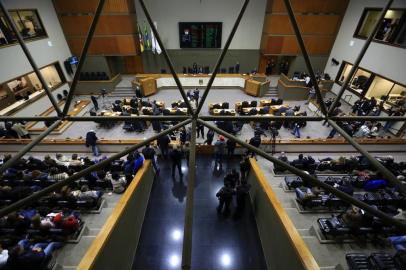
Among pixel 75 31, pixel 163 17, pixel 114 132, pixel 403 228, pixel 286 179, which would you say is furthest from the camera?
pixel 163 17

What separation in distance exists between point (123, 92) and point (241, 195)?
41.9ft

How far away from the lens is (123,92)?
619 inches

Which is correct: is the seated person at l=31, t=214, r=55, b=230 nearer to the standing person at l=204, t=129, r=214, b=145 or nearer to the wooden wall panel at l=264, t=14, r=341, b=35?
the standing person at l=204, t=129, r=214, b=145

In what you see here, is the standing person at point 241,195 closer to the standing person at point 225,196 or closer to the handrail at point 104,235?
the standing person at point 225,196

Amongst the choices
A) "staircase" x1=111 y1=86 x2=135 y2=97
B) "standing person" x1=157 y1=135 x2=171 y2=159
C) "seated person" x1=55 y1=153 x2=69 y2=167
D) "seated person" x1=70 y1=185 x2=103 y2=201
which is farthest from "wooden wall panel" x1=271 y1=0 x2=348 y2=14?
"seated person" x1=70 y1=185 x2=103 y2=201

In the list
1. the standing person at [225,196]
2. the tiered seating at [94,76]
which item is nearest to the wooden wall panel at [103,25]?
the tiered seating at [94,76]

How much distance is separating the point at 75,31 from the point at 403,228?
1836cm

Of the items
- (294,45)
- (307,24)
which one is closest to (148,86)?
(294,45)

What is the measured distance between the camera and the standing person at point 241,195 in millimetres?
6348

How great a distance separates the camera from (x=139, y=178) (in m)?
6.54

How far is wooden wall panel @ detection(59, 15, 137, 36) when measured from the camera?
1411 cm

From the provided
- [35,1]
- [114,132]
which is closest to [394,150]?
[114,132]

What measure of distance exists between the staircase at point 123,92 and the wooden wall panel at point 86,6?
506 centimetres

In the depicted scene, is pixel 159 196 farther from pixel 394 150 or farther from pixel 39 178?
pixel 394 150
